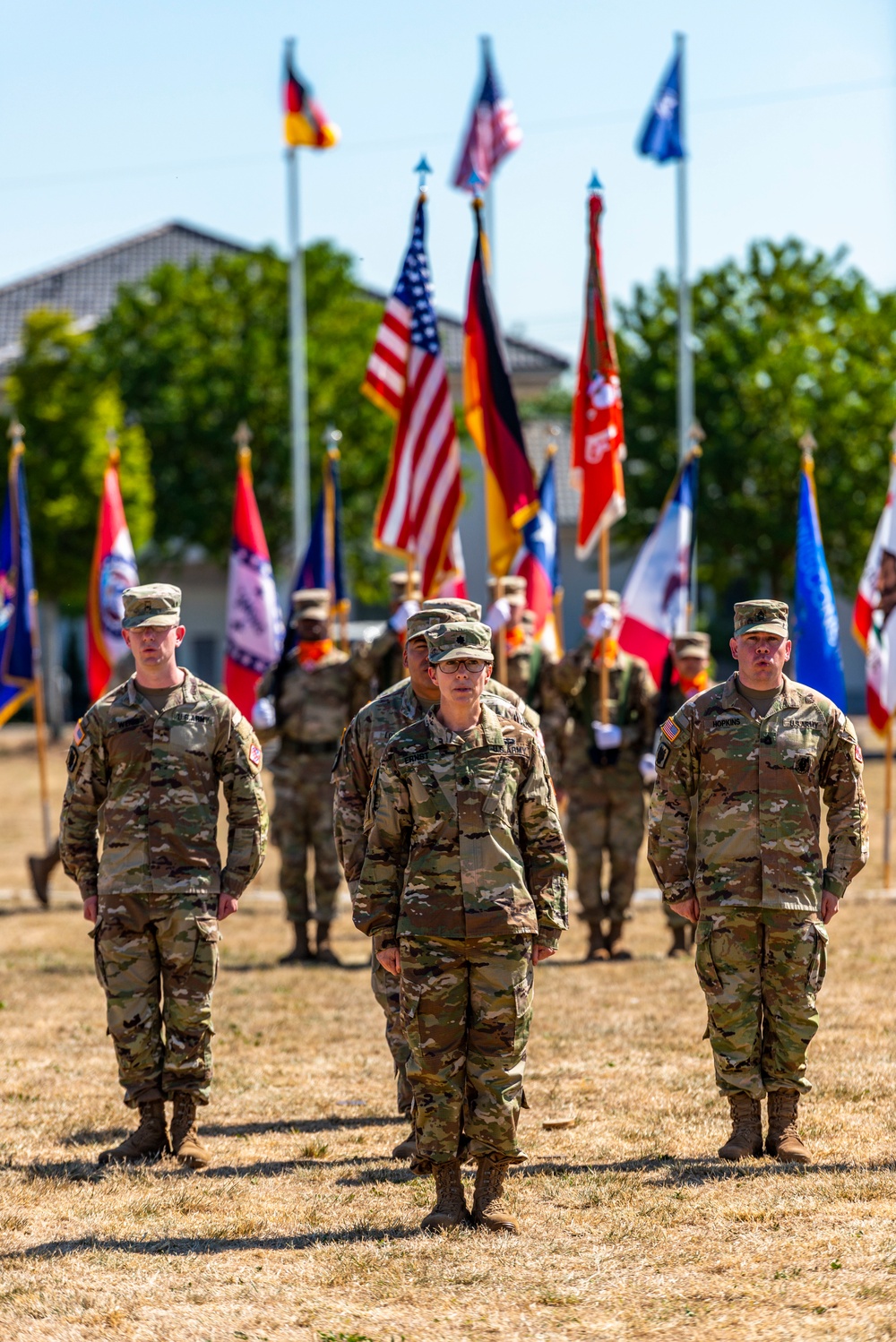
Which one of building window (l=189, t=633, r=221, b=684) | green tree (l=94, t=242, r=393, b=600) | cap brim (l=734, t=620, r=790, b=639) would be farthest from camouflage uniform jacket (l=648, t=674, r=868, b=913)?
building window (l=189, t=633, r=221, b=684)

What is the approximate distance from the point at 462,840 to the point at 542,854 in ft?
1.09

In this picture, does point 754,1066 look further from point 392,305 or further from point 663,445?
point 663,445

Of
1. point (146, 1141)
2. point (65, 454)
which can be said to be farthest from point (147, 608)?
point (65, 454)

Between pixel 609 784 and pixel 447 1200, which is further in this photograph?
pixel 609 784

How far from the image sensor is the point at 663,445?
118 feet

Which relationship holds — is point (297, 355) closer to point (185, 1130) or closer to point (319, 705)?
point (319, 705)

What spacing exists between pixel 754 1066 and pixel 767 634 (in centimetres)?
174

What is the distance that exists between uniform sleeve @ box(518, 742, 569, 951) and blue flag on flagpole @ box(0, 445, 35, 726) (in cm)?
1058

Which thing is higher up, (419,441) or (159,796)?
(419,441)

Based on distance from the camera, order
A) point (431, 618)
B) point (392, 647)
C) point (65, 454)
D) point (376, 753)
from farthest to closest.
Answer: point (65, 454)
point (392, 647)
point (376, 753)
point (431, 618)

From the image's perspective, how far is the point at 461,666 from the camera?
244 inches

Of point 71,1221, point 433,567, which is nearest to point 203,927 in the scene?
point 71,1221

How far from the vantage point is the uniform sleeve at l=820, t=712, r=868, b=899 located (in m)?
7.31

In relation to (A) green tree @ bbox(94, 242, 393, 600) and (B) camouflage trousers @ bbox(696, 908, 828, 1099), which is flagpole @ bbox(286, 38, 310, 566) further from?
(B) camouflage trousers @ bbox(696, 908, 828, 1099)
